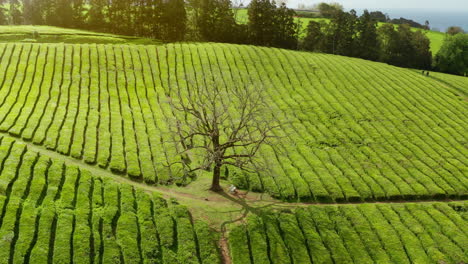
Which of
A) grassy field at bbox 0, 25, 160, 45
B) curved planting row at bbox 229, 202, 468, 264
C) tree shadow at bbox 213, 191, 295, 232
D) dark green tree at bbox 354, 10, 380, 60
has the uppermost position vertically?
dark green tree at bbox 354, 10, 380, 60

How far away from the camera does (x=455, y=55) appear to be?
398 feet

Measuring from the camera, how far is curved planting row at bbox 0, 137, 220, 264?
111 ft

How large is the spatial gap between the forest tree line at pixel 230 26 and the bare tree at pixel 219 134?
47.4 m

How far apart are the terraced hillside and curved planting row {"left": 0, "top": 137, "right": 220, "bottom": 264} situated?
4.78 m

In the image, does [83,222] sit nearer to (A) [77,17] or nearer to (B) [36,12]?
(A) [77,17]

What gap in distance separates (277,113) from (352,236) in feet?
96.2

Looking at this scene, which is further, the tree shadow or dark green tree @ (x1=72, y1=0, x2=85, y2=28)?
dark green tree @ (x1=72, y1=0, x2=85, y2=28)

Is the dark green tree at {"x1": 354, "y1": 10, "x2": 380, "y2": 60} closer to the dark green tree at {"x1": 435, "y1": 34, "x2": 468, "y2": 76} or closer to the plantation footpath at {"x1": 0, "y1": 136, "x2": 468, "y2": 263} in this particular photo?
the dark green tree at {"x1": 435, "y1": 34, "x2": 468, "y2": 76}

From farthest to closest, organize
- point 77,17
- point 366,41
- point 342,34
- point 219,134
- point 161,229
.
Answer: point 342,34 < point 366,41 < point 77,17 < point 219,134 < point 161,229

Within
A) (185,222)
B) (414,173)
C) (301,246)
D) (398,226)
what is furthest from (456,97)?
(185,222)

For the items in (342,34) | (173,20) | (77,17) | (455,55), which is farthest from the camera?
(342,34)

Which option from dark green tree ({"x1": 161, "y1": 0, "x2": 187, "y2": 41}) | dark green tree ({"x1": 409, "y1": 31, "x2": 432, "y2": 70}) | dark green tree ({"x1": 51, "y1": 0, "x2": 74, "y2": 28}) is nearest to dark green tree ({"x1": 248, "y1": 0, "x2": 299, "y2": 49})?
dark green tree ({"x1": 161, "y1": 0, "x2": 187, "y2": 41})

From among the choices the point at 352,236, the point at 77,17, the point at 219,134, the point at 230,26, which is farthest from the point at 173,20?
the point at 352,236

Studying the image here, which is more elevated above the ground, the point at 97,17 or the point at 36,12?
the point at 36,12
